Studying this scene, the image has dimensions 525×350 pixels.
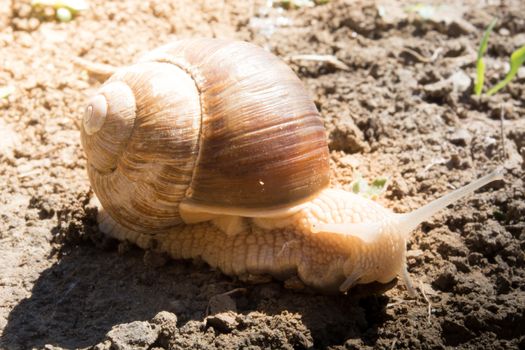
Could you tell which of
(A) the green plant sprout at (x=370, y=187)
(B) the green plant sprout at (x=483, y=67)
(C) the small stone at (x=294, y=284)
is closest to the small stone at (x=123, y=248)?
(C) the small stone at (x=294, y=284)

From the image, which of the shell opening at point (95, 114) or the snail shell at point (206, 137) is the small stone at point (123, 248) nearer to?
the snail shell at point (206, 137)

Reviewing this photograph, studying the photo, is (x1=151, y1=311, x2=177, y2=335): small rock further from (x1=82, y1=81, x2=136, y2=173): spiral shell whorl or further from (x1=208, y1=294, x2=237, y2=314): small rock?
(x1=82, y1=81, x2=136, y2=173): spiral shell whorl

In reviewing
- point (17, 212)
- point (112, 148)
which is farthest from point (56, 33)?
point (112, 148)

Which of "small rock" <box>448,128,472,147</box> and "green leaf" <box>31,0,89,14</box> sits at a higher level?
"green leaf" <box>31,0,89,14</box>

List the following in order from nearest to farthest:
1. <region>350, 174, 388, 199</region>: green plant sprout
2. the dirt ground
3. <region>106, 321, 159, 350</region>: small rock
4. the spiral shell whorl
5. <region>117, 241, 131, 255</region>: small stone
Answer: <region>106, 321, 159, 350</region>: small rock
the dirt ground
the spiral shell whorl
<region>117, 241, 131, 255</region>: small stone
<region>350, 174, 388, 199</region>: green plant sprout

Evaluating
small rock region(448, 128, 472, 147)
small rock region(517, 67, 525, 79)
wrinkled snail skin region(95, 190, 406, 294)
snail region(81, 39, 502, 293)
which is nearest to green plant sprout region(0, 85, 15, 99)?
snail region(81, 39, 502, 293)

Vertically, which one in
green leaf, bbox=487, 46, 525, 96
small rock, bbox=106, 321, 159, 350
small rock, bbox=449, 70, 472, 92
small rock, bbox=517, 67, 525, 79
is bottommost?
small rock, bbox=106, 321, 159, 350

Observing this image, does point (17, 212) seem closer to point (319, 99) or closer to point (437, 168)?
point (319, 99)

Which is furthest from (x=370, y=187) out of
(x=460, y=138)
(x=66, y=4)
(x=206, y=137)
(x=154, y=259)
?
(x=66, y=4)
